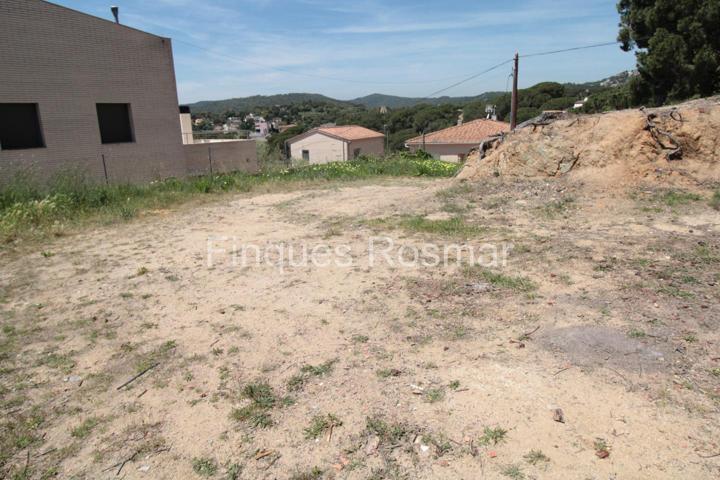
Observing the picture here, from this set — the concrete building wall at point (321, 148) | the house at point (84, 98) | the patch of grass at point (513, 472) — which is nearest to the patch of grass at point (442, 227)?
the patch of grass at point (513, 472)

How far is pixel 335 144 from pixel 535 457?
119 feet

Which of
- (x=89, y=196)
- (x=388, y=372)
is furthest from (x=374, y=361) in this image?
(x=89, y=196)

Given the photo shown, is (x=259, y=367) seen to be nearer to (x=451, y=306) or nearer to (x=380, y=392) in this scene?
(x=380, y=392)

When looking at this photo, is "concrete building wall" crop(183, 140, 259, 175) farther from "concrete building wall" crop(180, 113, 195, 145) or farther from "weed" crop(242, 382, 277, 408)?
"weed" crop(242, 382, 277, 408)

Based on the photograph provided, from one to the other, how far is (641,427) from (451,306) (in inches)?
73.9

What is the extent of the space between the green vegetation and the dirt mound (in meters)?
5.27

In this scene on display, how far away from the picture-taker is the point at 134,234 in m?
7.38

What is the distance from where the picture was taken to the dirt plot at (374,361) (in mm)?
2430

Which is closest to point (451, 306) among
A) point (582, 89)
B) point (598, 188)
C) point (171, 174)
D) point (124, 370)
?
point (124, 370)

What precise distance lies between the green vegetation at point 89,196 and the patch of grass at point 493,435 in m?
7.57

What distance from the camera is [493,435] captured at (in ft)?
Result: 8.20

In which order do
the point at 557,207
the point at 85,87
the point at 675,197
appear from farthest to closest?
the point at 85,87, the point at 557,207, the point at 675,197

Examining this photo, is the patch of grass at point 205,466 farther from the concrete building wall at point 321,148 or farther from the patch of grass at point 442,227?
the concrete building wall at point 321,148

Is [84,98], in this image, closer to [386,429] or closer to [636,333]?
[386,429]
